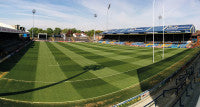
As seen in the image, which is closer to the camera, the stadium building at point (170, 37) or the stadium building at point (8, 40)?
the stadium building at point (8, 40)

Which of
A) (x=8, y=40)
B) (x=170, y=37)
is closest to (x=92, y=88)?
(x=8, y=40)

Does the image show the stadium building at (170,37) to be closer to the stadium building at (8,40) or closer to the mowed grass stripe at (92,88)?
the mowed grass stripe at (92,88)

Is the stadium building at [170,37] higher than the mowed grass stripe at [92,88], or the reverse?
the stadium building at [170,37]

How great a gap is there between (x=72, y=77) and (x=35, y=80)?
14.8 ft

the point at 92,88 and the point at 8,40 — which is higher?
the point at 8,40

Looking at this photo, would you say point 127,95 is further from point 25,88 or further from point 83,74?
point 25,88

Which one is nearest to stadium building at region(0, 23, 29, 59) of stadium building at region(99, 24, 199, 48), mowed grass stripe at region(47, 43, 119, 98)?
mowed grass stripe at region(47, 43, 119, 98)

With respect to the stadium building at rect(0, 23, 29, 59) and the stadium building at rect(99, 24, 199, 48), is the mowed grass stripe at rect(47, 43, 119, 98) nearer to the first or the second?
the stadium building at rect(0, 23, 29, 59)

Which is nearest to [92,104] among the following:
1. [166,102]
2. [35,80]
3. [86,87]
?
[86,87]

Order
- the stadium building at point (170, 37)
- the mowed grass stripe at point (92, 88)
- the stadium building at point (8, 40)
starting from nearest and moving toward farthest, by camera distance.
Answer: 1. the mowed grass stripe at point (92, 88)
2. the stadium building at point (8, 40)
3. the stadium building at point (170, 37)

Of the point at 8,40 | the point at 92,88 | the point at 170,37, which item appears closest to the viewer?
the point at 92,88

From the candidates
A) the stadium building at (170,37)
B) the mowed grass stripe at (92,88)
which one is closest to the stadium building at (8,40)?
the mowed grass stripe at (92,88)

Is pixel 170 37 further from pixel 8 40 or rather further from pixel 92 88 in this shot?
→ pixel 8 40

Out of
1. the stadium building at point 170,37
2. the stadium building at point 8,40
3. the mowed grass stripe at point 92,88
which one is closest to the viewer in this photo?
the mowed grass stripe at point 92,88
